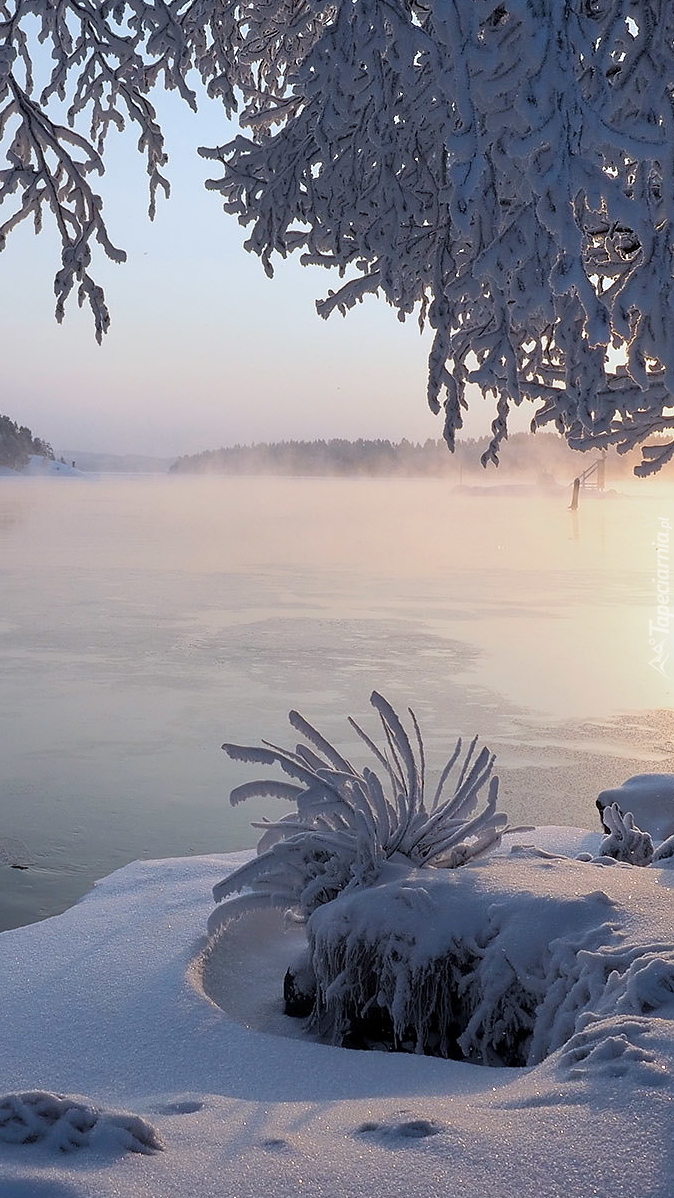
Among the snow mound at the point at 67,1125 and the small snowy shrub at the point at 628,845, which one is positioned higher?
the snow mound at the point at 67,1125

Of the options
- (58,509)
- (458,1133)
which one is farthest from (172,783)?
(58,509)

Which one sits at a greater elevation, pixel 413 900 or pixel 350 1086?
pixel 413 900

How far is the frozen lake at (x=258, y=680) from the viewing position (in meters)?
7.45

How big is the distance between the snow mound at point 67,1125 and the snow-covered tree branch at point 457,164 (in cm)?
221

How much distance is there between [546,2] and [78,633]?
12.4 metres

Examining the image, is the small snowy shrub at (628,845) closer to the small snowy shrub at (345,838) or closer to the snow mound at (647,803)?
the small snowy shrub at (345,838)

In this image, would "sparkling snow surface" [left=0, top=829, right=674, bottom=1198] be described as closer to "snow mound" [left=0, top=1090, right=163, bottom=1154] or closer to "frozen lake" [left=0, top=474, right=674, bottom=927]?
"snow mound" [left=0, top=1090, right=163, bottom=1154]

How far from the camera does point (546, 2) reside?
3135 millimetres

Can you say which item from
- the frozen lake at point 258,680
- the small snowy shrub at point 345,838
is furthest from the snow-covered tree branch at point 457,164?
the frozen lake at point 258,680

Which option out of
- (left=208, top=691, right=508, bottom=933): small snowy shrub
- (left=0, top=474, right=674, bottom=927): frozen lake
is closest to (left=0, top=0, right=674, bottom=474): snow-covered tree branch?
(left=208, top=691, right=508, bottom=933): small snowy shrub

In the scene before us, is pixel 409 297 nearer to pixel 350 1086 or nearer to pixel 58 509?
pixel 350 1086

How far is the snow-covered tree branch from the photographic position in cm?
299

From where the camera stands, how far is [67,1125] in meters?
2.19

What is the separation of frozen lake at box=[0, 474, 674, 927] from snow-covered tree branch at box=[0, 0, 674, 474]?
11.1ft
